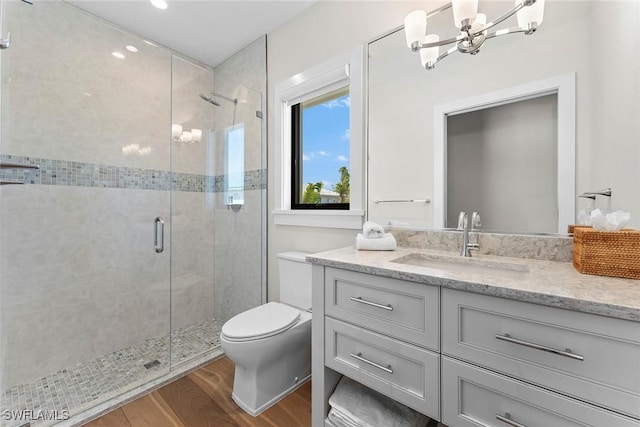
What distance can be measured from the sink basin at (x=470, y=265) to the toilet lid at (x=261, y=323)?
74cm

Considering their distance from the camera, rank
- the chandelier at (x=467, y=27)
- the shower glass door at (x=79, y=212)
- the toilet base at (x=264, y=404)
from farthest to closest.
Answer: the shower glass door at (x=79, y=212), the toilet base at (x=264, y=404), the chandelier at (x=467, y=27)

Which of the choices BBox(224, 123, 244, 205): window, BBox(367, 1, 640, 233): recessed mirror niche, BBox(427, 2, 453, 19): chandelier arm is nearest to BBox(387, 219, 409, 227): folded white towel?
BBox(367, 1, 640, 233): recessed mirror niche

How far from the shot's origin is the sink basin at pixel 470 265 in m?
1.09

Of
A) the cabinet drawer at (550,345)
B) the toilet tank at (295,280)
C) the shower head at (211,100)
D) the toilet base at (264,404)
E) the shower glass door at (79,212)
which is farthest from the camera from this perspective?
the shower head at (211,100)

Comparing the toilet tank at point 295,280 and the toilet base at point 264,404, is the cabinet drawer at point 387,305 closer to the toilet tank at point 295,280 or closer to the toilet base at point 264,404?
the toilet tank at point 295,280

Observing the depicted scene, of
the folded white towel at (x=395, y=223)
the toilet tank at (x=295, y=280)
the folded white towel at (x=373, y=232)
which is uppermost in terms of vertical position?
the folded white towel at (x=395, y=223)

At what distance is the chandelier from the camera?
1.10 meters

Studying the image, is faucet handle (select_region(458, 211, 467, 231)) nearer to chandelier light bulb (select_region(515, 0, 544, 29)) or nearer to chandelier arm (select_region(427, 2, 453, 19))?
chandelier light bulb (select_region(515, 0, 544, 29))

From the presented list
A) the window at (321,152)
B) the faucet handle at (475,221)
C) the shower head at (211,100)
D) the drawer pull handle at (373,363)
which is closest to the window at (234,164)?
the shower head at (211,100)

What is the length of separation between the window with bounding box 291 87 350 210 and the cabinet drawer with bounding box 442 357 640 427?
3.83 ft

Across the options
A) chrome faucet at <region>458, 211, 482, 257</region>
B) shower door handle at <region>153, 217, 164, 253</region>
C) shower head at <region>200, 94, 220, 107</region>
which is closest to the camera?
chrome faucet at <region>458, 211, 482, 257</region>

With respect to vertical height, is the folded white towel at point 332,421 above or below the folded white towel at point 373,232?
below

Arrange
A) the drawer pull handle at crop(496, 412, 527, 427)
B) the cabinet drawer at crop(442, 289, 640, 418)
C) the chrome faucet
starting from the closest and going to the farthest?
the cabinet drawer at crop(442, 289, 640, 418) → the drawer pull handle at crop(496, 412, 527, 427) → the chrome faucet

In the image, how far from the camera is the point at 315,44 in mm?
1938
